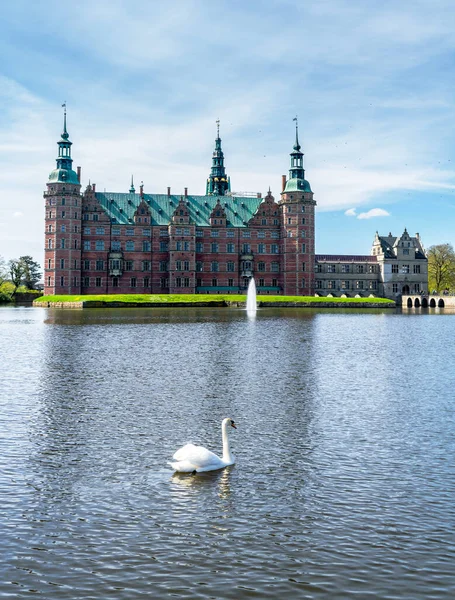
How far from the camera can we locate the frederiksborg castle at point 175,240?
107 meters

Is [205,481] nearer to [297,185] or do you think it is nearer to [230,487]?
[230,487]

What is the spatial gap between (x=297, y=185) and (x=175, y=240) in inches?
874

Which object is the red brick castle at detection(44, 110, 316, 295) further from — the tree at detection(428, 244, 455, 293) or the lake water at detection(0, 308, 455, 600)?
the lake water at detection(0, 308, 455, 600)

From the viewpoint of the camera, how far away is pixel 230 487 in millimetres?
12117

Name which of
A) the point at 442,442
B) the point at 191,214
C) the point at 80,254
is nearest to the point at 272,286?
the point at 191,214

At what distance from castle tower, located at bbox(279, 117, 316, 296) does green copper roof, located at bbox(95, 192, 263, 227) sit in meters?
7.35

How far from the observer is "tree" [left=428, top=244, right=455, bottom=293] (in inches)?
5162

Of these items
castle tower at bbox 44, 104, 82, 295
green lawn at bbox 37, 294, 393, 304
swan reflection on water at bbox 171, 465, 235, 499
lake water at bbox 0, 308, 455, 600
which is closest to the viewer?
lake water at bbox 0, 308, 455, 600

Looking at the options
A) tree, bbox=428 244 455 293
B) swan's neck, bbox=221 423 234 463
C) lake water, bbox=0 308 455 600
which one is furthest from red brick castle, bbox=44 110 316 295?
swan's neck, bbox=221 423 234 463

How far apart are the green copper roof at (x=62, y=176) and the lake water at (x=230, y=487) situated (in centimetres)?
8441

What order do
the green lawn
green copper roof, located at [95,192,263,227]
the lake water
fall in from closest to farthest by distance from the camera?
the lake water < the green lawn < green copper roof, located at [95,192,263,227]

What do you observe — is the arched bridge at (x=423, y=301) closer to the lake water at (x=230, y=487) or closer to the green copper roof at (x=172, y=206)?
the green copper roof at (x=172, y=206)

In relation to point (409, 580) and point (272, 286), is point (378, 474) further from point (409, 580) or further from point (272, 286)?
point (272, 286)

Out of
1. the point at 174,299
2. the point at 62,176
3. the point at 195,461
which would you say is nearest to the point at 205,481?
the point at 195,461
